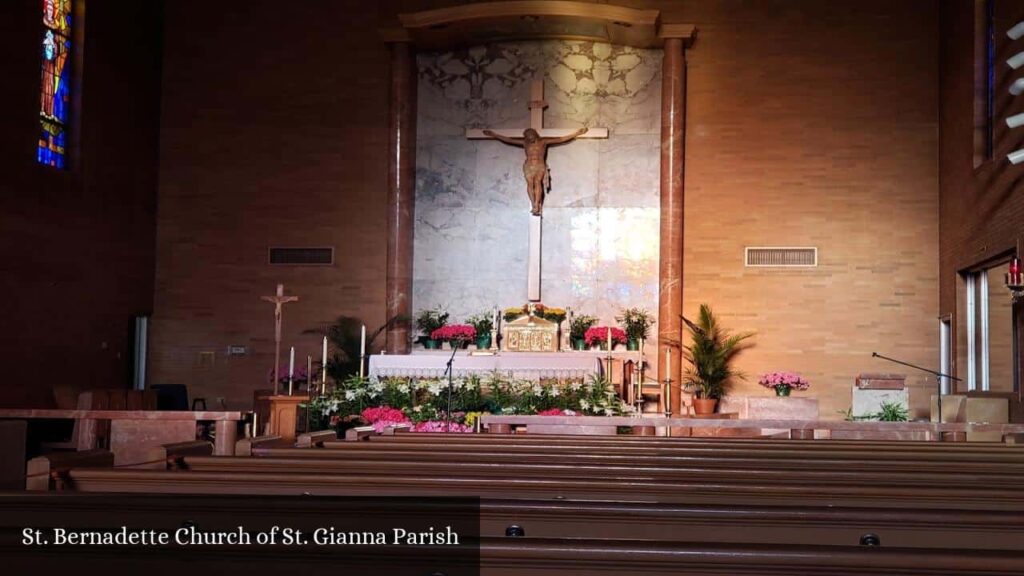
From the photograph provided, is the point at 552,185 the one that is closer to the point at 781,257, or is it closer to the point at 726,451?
the point at 781,257

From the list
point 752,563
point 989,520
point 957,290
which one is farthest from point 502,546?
point 957,290

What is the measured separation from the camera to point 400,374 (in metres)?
14.3

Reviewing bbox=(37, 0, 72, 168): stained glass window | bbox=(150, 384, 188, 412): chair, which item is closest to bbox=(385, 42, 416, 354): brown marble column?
bbox=(150, 384, 188, 412): chair

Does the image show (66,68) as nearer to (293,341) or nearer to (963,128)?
(293,341)

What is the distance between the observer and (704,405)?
15805 millimetres

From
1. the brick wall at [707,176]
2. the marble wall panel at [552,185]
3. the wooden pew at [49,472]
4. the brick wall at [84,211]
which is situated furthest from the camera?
the marble wall panel at [552,185]

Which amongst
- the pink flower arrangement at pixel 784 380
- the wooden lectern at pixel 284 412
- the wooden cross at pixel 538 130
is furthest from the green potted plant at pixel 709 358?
the wooden lectern at pixel 284 412

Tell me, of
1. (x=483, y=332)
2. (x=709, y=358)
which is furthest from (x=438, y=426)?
(x=709, y=358)

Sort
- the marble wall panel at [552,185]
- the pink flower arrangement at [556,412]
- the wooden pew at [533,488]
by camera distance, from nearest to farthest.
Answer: the wooden pew at [533,488] < the pink flower arrangement at [556,412] < the marble wall panel at [552,185]

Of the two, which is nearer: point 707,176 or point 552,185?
point 707,176

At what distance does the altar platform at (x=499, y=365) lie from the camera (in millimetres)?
14258

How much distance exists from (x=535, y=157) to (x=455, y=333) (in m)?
3.26

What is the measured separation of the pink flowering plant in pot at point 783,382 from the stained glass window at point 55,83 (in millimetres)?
9852

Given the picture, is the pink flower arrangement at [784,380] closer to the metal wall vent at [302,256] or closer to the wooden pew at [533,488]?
the metal wall vent at [302,256]
